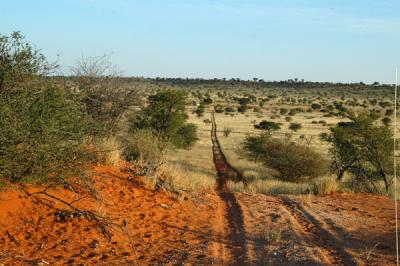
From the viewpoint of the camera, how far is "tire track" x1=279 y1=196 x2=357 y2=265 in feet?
23.5

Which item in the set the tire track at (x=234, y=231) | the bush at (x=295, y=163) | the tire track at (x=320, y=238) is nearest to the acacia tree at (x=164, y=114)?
the bush at (x=295, y=163)

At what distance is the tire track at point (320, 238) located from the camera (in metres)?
7.18

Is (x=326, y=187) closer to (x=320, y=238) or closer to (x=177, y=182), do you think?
(x=177, y=182)

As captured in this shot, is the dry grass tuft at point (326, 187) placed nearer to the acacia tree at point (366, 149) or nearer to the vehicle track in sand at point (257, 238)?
the vehicle track in sand at point (257, 238)

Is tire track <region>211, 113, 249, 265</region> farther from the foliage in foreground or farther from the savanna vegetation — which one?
the foliage in foreground

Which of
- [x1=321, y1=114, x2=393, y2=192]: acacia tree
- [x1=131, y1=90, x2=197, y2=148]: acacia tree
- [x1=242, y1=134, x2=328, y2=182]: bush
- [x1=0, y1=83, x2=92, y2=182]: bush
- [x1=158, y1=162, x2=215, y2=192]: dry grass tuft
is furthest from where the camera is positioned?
[x1=131, y1=90, x2=197, y2=148]: acacia tree

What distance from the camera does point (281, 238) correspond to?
8.26 meters

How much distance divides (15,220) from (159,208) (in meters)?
3.20

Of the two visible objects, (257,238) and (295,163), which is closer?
(257,238)

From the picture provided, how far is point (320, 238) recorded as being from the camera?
27.6 feet

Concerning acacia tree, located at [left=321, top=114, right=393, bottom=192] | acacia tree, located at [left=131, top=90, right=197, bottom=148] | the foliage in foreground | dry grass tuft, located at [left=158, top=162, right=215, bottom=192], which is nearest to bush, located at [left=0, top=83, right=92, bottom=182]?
the foliage in foreground

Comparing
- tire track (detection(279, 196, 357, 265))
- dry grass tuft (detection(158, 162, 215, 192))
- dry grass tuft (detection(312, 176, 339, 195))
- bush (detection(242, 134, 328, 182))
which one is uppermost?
dry grass tuft (detection(158, 162, 215, 192))

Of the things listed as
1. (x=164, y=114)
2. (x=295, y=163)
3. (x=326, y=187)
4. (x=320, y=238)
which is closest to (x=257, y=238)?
(x=320, y=238)

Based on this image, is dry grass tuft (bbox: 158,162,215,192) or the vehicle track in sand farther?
dry grass tuft (bbox: 158,162,215,192)
